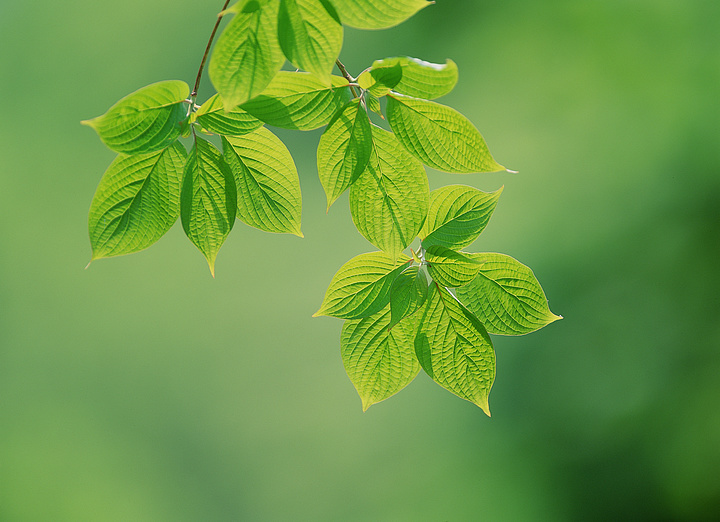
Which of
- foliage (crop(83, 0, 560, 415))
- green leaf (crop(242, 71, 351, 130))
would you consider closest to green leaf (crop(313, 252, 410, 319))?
foliage (crop(83, 0, 560, 415))

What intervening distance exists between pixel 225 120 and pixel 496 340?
4.89ft

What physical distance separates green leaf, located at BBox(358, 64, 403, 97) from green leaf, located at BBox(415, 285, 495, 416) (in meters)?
0.14

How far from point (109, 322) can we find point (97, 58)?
0.85 metres

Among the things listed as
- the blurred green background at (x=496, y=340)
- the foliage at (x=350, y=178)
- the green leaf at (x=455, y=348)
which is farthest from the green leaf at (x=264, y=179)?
the blurred green background at (x=496, y=340)

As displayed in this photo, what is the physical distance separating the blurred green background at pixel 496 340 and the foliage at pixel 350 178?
1.32 metres

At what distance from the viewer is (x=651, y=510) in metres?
1.72

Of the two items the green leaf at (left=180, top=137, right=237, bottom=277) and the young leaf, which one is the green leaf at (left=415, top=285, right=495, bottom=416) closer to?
the young leaf

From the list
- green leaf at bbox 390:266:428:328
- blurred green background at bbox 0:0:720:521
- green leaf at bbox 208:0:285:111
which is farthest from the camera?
blurred green background at bbox 0:0:720:521

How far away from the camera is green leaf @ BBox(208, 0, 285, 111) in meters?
0.26

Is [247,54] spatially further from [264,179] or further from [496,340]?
[496,340]

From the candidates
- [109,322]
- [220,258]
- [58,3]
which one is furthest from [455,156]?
[58,3]

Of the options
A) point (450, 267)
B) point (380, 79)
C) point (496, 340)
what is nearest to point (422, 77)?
point (380, 79)

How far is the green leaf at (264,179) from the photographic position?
0.35 m


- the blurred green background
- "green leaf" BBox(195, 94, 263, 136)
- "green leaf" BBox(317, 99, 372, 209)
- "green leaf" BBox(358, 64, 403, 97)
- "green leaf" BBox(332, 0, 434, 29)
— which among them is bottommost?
the blurred green background
